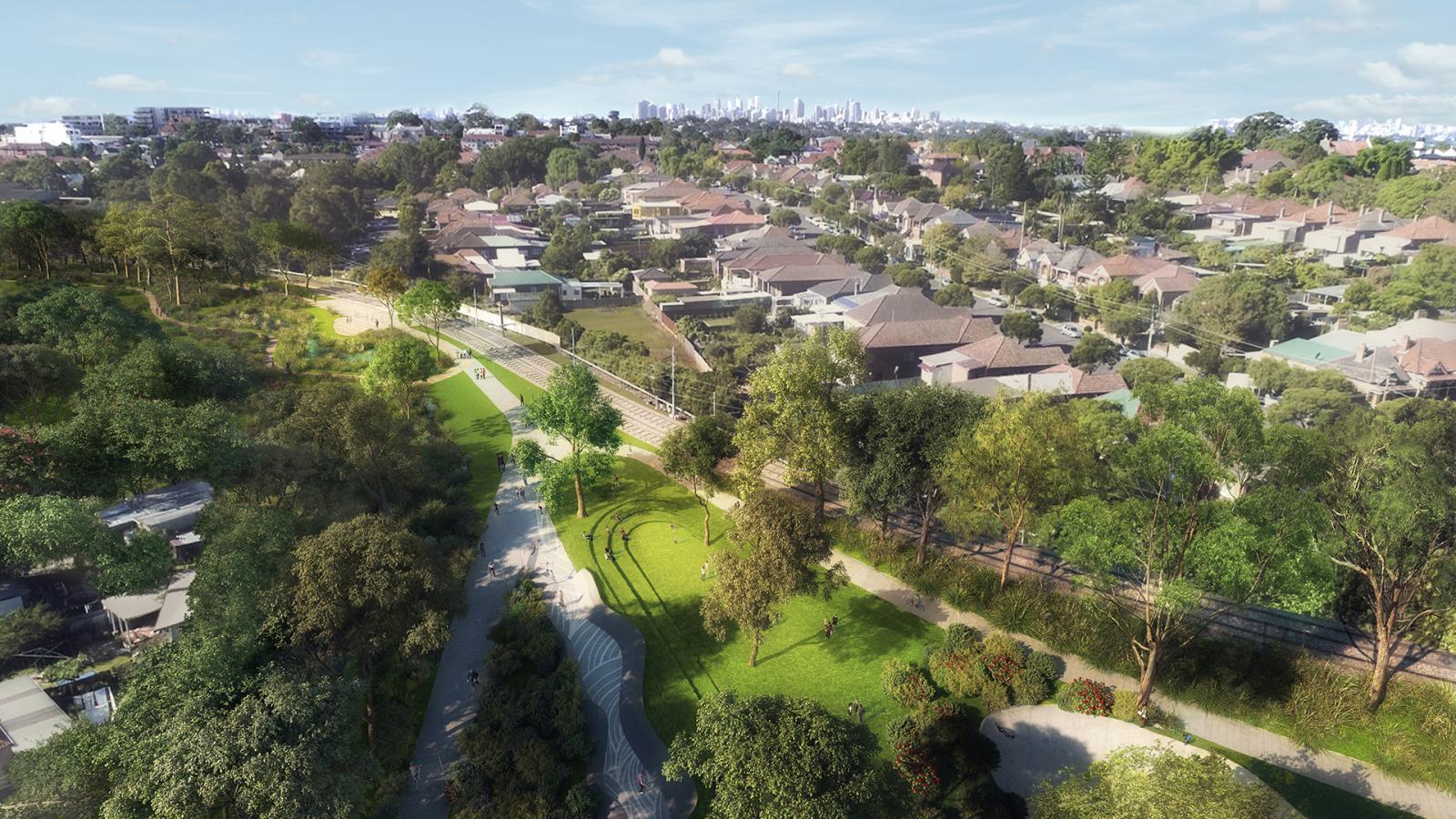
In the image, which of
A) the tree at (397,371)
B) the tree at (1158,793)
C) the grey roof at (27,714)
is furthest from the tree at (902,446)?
the tree at (397,371)

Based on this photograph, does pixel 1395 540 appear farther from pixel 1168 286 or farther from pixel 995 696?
pixel 1168 286

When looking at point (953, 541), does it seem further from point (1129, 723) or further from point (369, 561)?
point (369, 561)

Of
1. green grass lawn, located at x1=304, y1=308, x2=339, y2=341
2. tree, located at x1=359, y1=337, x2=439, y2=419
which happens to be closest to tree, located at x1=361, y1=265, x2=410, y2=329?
green grass lawn, located at x1=304, y1=308, x2=339, y2=341

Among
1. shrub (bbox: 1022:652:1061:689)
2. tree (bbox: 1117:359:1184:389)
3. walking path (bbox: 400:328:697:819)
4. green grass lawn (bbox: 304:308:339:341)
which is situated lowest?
walking path (bbox: 400:328:697:819)

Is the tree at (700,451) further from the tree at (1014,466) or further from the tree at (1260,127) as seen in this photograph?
the tree at (1260,127)

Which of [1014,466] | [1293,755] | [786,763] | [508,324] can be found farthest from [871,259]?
[786,763]

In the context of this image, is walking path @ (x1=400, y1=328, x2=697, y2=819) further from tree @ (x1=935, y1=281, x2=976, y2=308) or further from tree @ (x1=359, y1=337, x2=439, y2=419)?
tree @ (x1=935, y1=281, x2=976, y2=308)
